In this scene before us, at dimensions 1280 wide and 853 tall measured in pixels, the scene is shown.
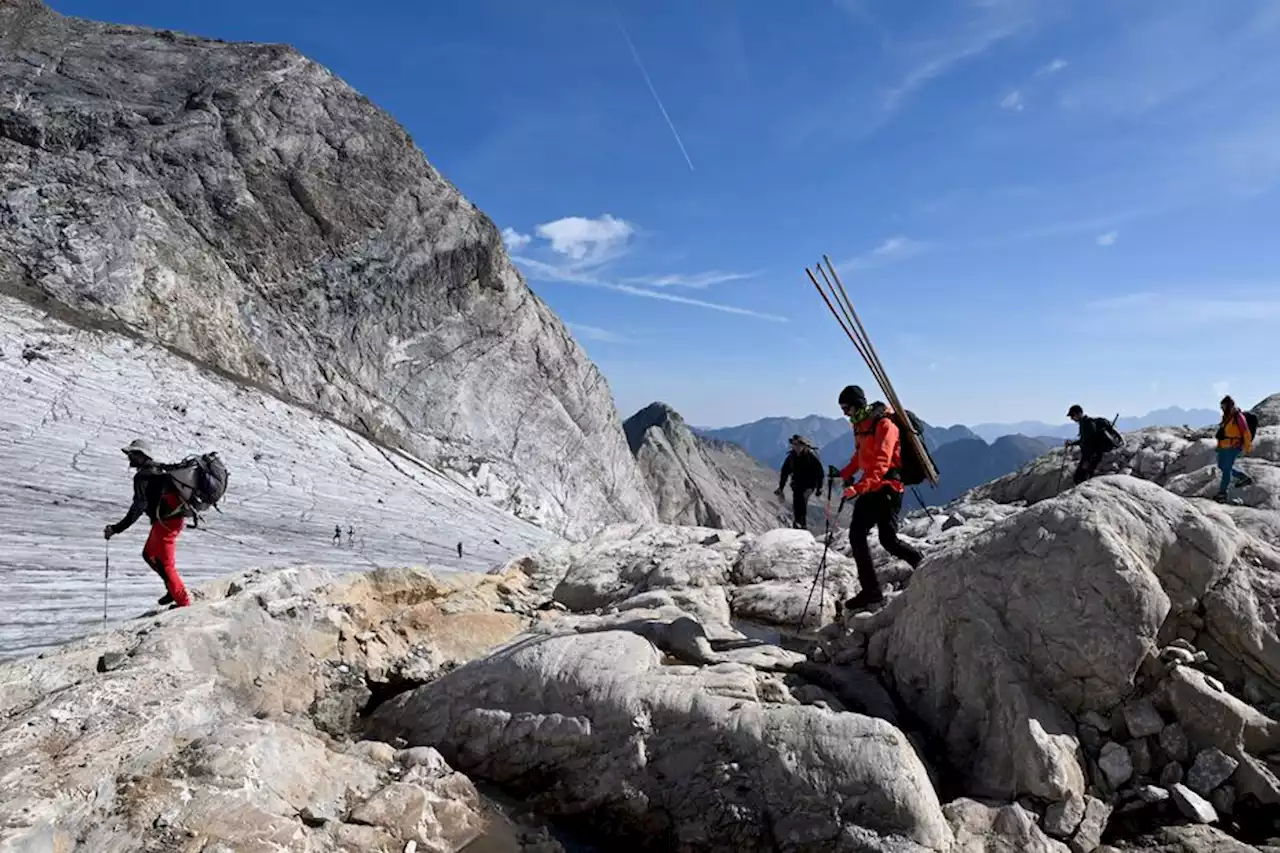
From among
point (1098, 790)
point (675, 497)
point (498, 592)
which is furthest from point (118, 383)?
point (675, 497)

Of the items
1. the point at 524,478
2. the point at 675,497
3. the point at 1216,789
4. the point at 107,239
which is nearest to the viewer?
the point at 1216,789

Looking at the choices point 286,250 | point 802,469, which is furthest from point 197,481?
point 286,250

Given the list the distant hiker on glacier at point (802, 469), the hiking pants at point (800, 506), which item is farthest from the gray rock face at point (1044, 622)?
the hiking pants at point (800, 506)

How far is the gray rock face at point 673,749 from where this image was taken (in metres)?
5.39

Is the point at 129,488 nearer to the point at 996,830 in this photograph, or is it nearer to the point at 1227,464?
the point at 996,830

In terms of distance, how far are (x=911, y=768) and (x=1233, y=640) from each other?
3513mm

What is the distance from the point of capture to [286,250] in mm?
25812

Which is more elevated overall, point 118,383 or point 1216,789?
point 118,383

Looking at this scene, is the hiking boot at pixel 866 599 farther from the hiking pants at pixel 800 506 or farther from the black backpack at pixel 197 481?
the black backpack at pixel 197 481

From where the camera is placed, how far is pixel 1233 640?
21.0 ft

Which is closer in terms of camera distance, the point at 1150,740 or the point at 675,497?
the point at 1150,740

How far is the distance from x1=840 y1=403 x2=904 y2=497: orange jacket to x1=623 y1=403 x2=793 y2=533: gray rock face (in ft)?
119

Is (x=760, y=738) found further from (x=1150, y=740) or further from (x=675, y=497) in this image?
(x=675, y=497)

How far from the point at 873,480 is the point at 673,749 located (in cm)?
370
